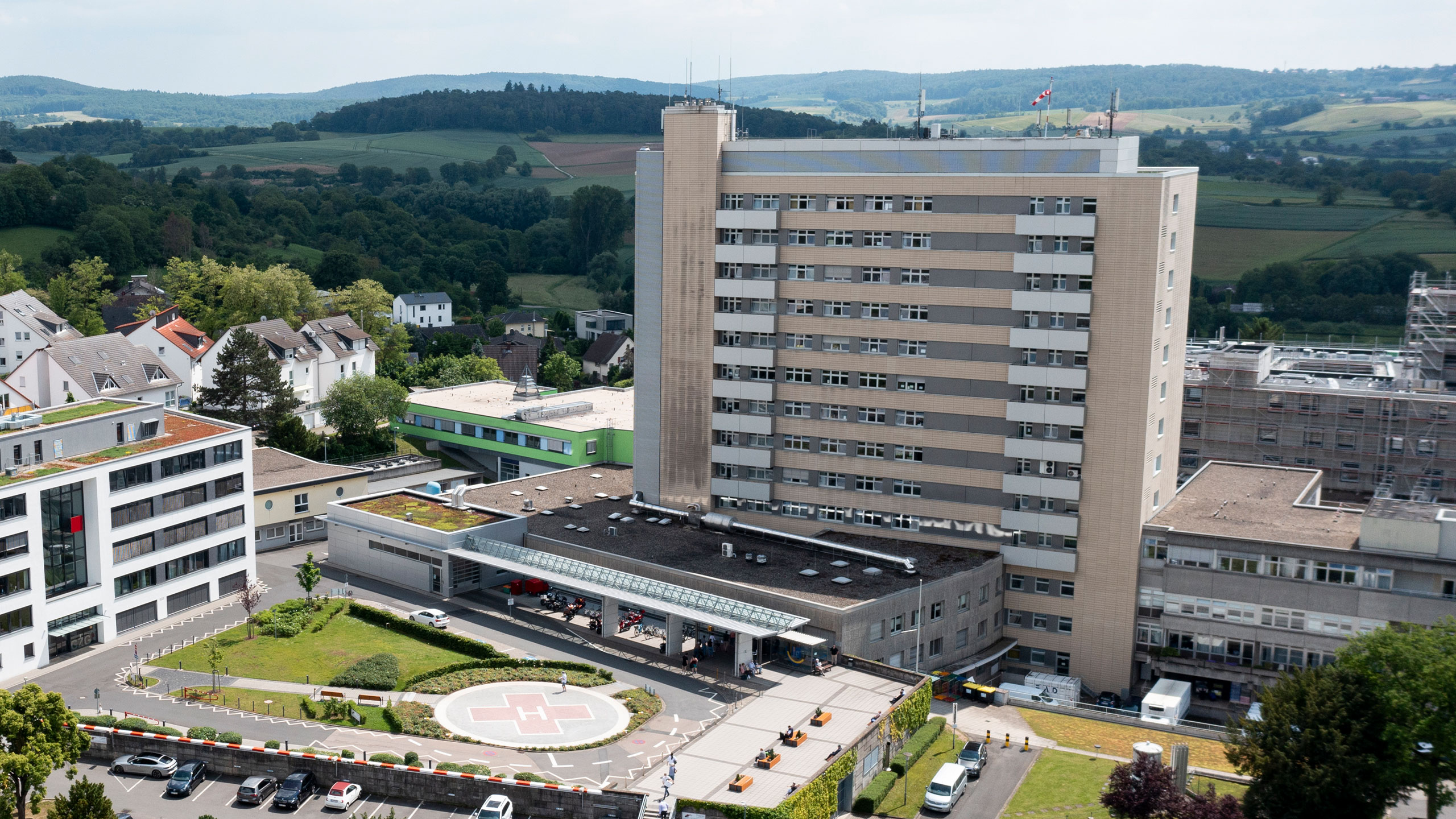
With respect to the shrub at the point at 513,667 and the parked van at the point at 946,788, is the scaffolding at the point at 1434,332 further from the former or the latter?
the shrub at the point at 513,667

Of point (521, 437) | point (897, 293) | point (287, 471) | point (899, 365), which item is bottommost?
point (287, 471)

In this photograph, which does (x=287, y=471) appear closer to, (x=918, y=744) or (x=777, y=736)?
(x=777, y=736)

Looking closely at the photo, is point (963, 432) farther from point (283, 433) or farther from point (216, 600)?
point (283, 433)

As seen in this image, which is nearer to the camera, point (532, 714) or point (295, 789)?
point (295, 789)

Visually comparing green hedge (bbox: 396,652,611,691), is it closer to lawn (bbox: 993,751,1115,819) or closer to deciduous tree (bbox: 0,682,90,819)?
deciduous tree (bbox: 0,682,90,819)

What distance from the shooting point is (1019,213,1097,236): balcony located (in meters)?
77.4

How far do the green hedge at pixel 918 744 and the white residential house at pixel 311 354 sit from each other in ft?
278

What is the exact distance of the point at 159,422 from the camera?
289ft

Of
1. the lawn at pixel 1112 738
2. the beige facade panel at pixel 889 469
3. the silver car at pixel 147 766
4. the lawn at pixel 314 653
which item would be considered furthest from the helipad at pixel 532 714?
the beige facade panel at pixel 889 469

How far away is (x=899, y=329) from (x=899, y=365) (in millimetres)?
2355

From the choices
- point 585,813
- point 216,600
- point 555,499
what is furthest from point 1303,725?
point 216,600

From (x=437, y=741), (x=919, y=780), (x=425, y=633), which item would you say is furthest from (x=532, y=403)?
(x=919, y=780)

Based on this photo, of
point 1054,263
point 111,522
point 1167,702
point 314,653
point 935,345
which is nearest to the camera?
point 1167,702

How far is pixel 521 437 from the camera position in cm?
11888
